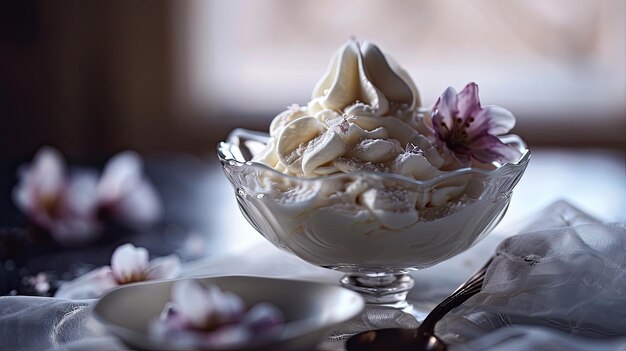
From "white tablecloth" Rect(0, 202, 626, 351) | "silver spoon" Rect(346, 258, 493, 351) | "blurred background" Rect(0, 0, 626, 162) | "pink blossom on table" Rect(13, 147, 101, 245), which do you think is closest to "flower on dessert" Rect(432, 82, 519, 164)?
"white tablecloth" Rect(0, 202, 626, 351)

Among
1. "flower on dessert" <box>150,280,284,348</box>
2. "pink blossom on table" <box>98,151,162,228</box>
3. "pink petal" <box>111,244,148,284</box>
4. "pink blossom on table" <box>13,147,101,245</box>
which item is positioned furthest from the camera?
A: "pink blossom on table" <box>98,151,162,228</box>

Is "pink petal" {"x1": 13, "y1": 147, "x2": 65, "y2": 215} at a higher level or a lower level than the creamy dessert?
lower

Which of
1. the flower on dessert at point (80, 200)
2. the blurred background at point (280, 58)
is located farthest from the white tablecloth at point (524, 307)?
the blurred background at point (280, 58)

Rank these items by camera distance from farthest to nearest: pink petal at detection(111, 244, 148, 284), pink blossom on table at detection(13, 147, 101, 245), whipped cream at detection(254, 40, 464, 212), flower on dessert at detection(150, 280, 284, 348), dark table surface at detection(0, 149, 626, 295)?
1. pink blossom on table at detection(13, 147, 101, 245)
2. dark table surface at detection(0, 149, 626, 295)
3. pink petal at detection(111, 244, 148, 284)
4. whipped cream at detection(254, 40, 464, 212)
5. flower on dessert at detection(150, 280, 284, 348)

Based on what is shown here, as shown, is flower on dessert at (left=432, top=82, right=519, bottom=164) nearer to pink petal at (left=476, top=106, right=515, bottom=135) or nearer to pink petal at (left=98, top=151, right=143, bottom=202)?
pink petal at (left=476, top=106, right=515, bottom=135)

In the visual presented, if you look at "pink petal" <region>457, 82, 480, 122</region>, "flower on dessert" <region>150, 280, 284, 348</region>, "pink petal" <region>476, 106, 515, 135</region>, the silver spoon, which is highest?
"pink petal" <region>457, 82, 480, 122</region>

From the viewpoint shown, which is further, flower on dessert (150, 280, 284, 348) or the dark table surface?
the dark table surface
